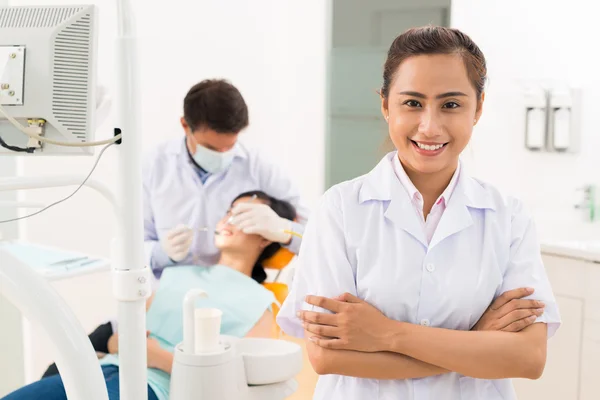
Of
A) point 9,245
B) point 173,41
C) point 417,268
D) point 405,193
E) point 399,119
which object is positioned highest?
point 173,41

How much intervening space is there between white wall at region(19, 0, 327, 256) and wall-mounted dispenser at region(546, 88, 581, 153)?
1054mm

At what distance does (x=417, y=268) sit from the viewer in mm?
1283

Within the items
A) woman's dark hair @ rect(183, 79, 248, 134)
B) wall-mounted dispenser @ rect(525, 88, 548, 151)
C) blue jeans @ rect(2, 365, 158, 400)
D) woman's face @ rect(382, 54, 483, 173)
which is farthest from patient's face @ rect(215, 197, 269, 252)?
woman's face @ rect(382, 54, 483, 173)

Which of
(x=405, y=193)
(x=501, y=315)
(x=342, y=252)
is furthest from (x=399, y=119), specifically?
(x=501, y=315)

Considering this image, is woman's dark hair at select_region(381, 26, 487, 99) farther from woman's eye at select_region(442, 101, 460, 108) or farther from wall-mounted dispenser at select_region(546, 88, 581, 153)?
wall-mounted dispenser at select_region(546, 88, 581, 153)

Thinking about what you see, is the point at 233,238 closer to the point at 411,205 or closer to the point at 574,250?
the point at 574,250

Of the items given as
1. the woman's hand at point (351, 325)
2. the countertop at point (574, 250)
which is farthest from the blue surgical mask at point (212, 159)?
the woman's hand at point (351, 325)

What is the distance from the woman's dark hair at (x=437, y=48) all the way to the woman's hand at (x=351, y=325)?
0.37 metres

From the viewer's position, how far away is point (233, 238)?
2.89 m

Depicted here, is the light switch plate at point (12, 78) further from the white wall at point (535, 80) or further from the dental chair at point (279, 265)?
the white wall at point (535, 80)

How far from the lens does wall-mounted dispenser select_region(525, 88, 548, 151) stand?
3.20m

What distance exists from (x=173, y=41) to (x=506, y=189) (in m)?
1.55

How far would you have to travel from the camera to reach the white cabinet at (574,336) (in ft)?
8.98

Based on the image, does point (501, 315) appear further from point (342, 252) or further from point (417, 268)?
point (342, 252)
